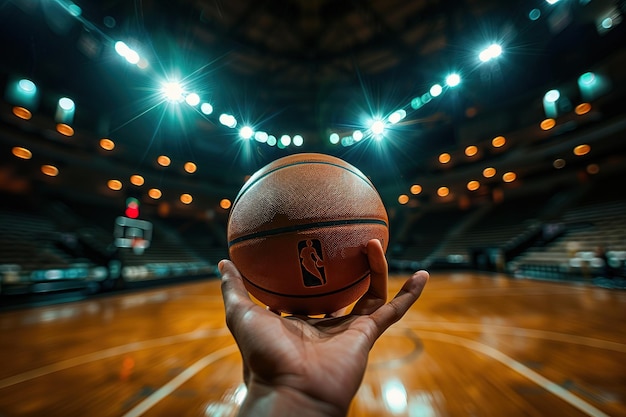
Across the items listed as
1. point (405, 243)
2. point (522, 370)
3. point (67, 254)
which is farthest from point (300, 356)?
point (405, 243)

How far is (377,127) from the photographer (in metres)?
6.86

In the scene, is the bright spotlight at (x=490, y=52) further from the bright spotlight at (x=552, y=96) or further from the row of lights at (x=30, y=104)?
the row of lights at (x=30, y=104)

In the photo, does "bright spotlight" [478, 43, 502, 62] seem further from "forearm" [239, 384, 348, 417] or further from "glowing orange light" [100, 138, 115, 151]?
"glowing orange light" [100, 138, 115, 151]

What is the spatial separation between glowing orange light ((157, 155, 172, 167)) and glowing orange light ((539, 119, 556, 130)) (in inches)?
401

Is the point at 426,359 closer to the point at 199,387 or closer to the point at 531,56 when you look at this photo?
the point at 199,387

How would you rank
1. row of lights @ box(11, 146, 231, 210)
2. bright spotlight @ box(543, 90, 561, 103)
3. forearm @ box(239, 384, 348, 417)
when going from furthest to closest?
bright spotlight @ box(543, 90, 561, 103) < row of lights @ box(11, 146, 231, 210) < forearm @ box(239, 384, 348, 417)

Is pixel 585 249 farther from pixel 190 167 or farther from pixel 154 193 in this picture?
pixel 154 193

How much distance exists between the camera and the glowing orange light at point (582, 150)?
22.3 ft

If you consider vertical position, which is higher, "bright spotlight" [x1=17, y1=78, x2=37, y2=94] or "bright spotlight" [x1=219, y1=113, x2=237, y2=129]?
"bright spotlight" [x1=17, y1=78, x2=37, y2=94]

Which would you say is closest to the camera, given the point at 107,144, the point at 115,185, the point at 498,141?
the point at 107,144

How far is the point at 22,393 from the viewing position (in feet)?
3.85

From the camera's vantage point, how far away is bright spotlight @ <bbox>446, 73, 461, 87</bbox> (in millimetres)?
5241

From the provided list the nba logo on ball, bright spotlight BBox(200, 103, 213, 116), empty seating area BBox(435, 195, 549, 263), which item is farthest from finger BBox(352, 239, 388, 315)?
empty seating area BBox(435, 195, 549, 263)

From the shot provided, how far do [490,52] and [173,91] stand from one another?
6.11 m
